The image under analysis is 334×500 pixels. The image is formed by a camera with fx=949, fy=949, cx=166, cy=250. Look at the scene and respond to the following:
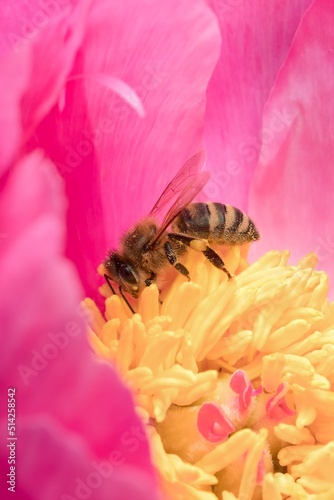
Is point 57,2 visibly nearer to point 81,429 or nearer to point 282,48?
point 282,48

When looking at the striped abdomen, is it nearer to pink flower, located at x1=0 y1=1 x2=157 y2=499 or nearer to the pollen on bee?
the pollen on bee

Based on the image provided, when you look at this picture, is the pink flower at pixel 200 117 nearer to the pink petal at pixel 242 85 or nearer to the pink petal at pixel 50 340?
the pink petal at pixel 242 85

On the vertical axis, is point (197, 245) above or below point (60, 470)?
above

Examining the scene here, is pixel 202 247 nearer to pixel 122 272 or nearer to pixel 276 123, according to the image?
pixel 122 272

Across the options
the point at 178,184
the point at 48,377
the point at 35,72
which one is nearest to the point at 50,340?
the point at 48,377

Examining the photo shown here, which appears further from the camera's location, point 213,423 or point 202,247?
point 202,247

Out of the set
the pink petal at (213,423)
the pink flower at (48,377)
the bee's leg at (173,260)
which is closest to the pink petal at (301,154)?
the bee's leg at (173,260)
